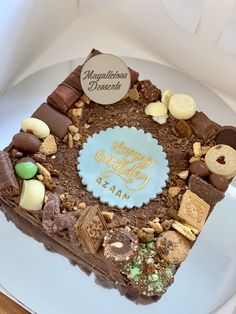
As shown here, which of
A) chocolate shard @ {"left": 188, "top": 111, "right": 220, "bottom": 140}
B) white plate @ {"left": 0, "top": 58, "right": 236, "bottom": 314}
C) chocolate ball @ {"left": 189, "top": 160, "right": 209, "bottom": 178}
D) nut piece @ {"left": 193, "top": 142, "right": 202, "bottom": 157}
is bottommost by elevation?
white plate @ {"left": 0, "top": 58, "right": 236, "bottom": 314}

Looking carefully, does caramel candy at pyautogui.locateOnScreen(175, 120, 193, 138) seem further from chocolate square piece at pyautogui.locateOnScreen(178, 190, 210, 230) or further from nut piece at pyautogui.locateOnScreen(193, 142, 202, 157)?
chocolate square piece at pyautogui.locateOnScreen(178, 190, 210, 230)

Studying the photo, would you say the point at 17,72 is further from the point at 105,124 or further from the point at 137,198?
the point at 137,198

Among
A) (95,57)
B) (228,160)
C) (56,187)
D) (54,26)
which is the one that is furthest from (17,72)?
(228,160)

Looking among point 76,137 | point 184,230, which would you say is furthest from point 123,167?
point 184,230

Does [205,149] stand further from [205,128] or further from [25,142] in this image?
[25,142]

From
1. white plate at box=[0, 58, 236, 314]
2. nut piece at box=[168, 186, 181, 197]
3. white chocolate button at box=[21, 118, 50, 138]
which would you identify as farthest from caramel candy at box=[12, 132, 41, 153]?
nut piece at box=[168, 186, 181, 197]

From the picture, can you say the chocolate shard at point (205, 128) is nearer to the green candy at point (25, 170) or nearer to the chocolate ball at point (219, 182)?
the chocolate ball at point (219, 182)
